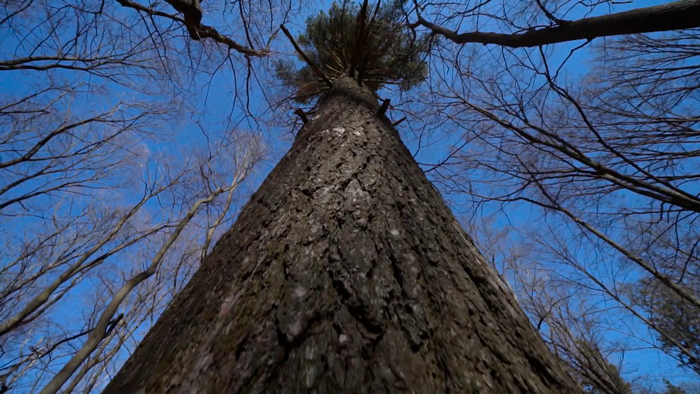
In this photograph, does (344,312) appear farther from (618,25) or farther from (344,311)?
(618,25)

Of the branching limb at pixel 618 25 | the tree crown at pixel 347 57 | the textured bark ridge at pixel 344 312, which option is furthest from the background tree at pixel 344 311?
the tree crown at pixel 347 57

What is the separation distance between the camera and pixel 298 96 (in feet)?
17.0

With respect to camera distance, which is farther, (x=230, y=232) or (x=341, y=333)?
(x=230, y=232)

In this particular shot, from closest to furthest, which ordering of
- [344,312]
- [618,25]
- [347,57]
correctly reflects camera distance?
[344,312], [618,25], [347,57]

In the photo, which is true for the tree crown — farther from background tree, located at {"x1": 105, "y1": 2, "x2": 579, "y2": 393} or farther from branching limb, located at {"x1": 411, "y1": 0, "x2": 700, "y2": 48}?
background tree, located at {"x1": 105, "y1": 2, "x2": 579, "y2": 393}

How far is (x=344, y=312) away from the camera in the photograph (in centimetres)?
68

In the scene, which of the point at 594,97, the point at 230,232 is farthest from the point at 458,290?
the point at 594,97

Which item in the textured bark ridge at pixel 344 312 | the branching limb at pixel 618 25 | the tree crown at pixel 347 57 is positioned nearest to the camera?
the textured bark ridge at pixel 344 312

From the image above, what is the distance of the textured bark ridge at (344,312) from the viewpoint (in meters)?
0.58

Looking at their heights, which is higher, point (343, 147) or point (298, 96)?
point (298, 96)

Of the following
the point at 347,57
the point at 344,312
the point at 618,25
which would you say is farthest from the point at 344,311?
the point at 347,57

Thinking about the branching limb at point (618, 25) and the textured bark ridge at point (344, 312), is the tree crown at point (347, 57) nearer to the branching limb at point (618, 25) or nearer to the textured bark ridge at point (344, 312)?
the branching limb at point (618, 25)

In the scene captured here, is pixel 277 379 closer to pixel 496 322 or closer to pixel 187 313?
pixel 187 313

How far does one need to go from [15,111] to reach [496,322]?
5194 mm
